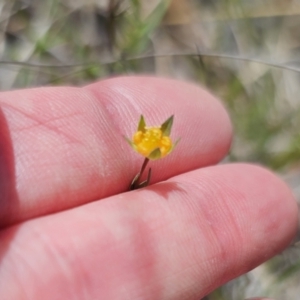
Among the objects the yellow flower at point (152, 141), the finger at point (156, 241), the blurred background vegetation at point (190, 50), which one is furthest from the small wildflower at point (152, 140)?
the blurred background vegetation at point (190, 50)

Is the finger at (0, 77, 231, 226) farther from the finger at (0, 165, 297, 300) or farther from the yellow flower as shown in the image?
the yellow flower

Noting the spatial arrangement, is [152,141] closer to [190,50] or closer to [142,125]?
[142,125]

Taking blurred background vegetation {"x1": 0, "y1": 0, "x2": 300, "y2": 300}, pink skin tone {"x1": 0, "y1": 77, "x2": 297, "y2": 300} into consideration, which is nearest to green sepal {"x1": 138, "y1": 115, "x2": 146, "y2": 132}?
pink skin tone {"x1": 0, "y1": 77, "x2": 297, "y2": 300}

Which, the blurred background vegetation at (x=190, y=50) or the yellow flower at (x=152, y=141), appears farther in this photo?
the blurred background vegetation at (x=190, y=50)

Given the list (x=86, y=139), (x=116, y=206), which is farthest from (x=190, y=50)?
(x=116, y=206)

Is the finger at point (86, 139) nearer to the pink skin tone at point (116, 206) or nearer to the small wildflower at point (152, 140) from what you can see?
the pink skin tone at point (116, 206)

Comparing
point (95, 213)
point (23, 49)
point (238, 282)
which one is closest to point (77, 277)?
point (95, 213)

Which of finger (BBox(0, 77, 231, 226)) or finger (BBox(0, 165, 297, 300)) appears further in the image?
finger (BBox(0, 77, 231, 226))
